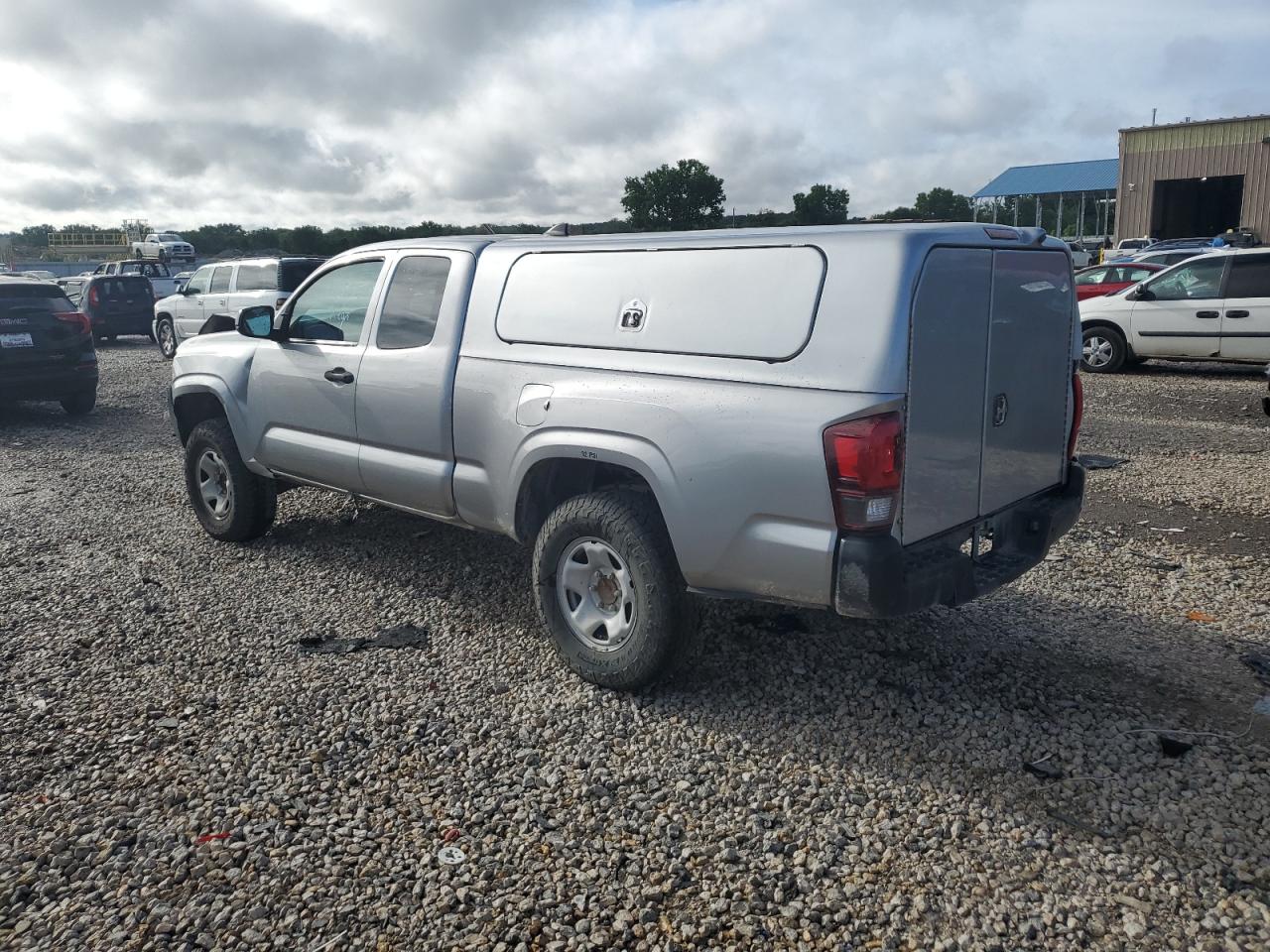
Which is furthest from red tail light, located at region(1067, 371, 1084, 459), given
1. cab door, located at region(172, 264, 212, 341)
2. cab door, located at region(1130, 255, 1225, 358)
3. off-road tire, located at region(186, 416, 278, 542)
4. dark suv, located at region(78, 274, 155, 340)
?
dark suv, located at region(78, 274, 155, 340)

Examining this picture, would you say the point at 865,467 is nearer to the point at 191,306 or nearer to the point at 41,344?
the point at 41,344

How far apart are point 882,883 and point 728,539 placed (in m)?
1.27

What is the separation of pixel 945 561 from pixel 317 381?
3.54m

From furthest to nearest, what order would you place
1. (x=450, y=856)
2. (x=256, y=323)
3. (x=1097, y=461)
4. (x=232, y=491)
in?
(x=1097, y=461)
(x=232, y=491)
(x=256, y=323)
(x=450, y=856)

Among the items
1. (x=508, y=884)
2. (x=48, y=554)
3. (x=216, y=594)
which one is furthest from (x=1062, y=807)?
(x=48, y=554)

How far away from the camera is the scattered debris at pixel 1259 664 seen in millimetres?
4305

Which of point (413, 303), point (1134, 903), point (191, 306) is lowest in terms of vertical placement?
point (1134, 903)

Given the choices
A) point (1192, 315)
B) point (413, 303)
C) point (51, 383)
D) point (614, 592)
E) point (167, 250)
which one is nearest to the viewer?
point (614, 592)

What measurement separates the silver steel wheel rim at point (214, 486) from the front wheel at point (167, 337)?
13.8 metres

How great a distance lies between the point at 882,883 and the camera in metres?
2.97

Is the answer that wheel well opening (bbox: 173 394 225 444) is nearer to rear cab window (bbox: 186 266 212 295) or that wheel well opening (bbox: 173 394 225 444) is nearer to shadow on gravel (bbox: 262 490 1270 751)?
shadow on gravel (bbox: 262 490 1270 751)

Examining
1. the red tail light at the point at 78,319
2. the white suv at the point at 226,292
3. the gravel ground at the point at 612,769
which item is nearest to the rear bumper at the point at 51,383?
the red tail light at the point at 78,319

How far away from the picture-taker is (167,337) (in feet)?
62.9

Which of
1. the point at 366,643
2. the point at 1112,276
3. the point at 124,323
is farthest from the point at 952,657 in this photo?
the point at 124,323
